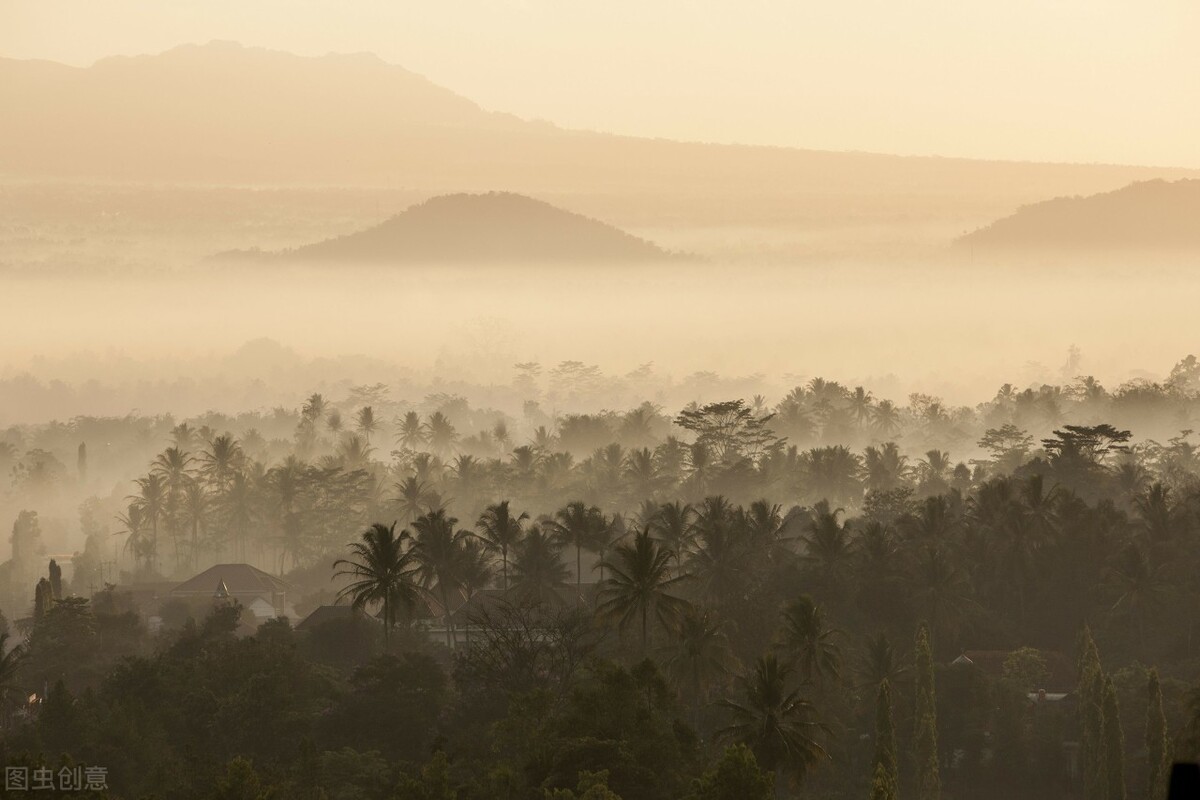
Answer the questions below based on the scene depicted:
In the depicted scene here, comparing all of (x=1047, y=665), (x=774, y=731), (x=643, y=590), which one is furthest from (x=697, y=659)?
(x=1047, y=665)

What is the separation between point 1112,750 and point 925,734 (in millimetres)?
9467

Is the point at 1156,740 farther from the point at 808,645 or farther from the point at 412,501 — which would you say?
the point at 412,501

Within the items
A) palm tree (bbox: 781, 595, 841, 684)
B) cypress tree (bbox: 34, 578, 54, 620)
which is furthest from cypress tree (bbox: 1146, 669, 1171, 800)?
cypress tree (bbox: 34, 578, 54, 620)

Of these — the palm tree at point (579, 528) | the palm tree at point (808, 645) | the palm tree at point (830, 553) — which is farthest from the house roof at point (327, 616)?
the palm tree at point (808, 645)

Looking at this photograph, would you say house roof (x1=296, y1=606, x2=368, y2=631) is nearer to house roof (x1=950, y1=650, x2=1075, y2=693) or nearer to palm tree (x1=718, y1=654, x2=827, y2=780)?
house roof (x1=950, y1=650, x2=1075, y2=693)

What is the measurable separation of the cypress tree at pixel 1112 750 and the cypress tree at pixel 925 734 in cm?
844

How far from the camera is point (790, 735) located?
72.9 m

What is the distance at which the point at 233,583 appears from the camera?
163 m

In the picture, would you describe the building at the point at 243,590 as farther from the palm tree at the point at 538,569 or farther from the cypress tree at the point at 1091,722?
the cypress tree at the point at 1091,722

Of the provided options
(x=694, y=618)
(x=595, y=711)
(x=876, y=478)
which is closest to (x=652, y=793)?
(x=595, y=711)

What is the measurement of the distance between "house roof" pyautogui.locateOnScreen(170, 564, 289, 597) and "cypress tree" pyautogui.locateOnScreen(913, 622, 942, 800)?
82.6 meters

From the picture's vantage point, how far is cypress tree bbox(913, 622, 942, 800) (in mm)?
90688

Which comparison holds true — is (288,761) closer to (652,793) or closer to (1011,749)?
(652,793)

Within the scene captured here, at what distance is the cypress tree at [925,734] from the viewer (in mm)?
90688
